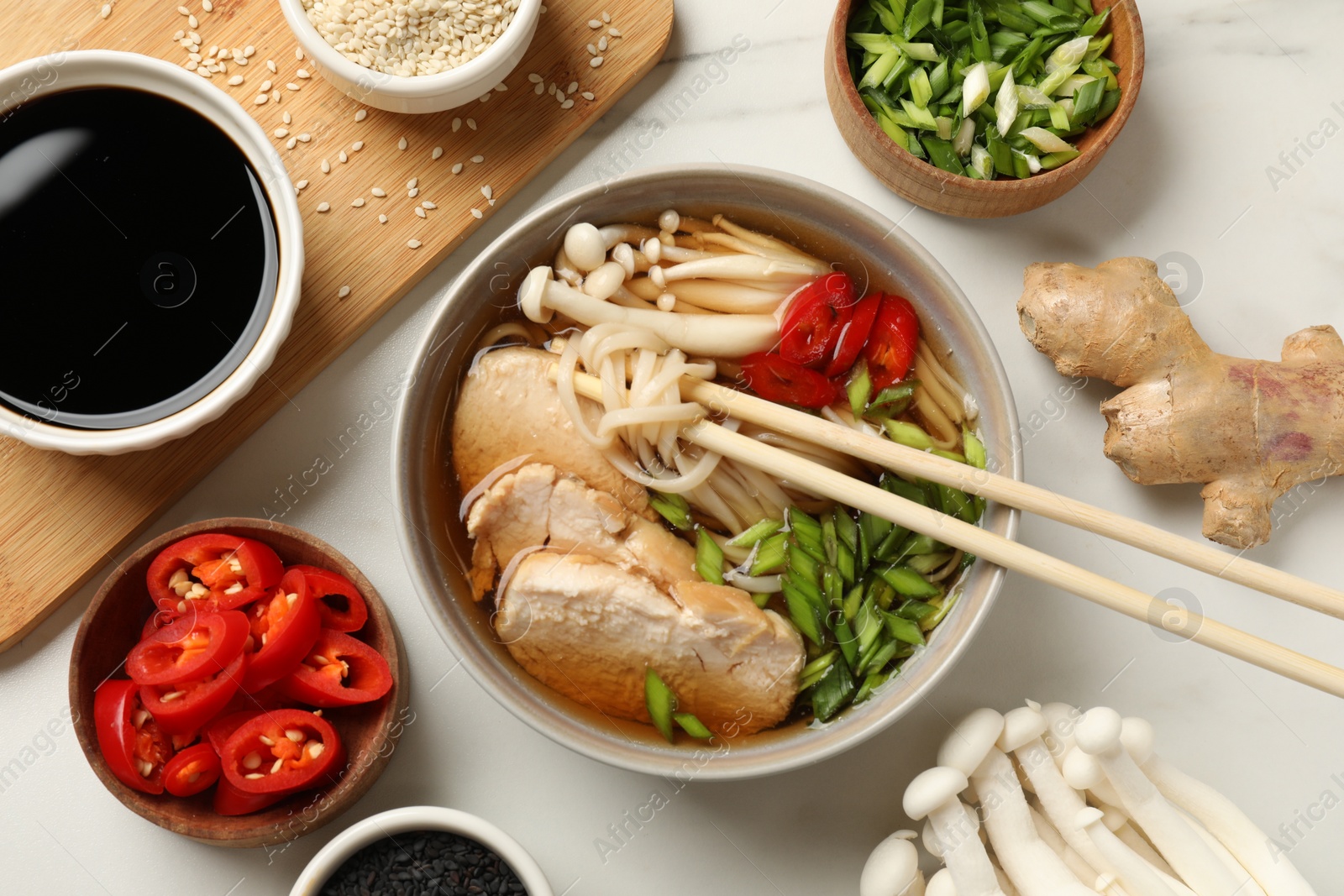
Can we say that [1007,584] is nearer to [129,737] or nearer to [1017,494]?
[1017,494]

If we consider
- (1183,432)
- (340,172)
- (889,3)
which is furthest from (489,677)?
(889,3)

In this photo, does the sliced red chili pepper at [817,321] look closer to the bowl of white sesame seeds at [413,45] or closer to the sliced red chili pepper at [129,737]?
the bowl of white sesame seeds at [413,45]

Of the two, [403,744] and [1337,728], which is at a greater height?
[403,744]

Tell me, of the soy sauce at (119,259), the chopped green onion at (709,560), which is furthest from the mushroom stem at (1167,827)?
→ the soy sauce at (119,259)

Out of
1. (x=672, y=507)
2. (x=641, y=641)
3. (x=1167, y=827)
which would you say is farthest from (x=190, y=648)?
(x=1167, y=827)

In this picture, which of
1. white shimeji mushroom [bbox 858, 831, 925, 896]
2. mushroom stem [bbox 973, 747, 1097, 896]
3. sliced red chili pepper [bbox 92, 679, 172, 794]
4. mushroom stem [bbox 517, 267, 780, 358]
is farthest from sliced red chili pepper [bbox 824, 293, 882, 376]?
sliced red chili pepper [bbox 92, 679, 172, 794]

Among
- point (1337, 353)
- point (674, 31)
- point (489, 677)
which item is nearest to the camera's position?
point (489, 677)

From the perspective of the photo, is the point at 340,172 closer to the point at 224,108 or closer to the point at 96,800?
the point at 224,108
